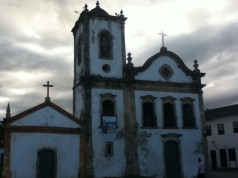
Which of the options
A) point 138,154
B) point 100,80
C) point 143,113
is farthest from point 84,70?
point 138,154

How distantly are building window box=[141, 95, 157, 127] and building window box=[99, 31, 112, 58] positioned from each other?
171 inches

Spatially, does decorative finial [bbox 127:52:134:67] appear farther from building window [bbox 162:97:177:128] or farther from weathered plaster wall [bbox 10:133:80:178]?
weathered plaster wall [bbox 10:133:80:178]

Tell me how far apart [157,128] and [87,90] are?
598cm

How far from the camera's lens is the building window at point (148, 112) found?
2435cm

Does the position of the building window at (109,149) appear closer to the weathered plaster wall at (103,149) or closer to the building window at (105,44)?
the weathered plaster wall at (103,149)

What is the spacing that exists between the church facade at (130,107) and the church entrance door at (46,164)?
198 cm

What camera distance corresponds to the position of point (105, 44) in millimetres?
25047

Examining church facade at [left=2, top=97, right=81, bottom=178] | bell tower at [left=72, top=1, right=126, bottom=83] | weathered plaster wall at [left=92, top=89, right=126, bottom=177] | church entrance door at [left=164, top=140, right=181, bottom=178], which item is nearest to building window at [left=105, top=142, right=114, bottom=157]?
weathered plaster wall at [left=92, top=89, right=126, bottom=177]

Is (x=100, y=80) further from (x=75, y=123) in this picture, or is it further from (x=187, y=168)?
(x=187, y=168)

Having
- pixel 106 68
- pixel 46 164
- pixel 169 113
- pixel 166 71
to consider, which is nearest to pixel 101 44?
pixel 106 68

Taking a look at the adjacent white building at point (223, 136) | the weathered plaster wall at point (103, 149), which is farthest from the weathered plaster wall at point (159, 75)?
the adjacent white building at point (223, 136)

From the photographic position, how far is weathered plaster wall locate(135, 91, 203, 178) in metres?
23.4

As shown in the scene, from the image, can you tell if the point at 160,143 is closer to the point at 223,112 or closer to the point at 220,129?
the point at 220,129

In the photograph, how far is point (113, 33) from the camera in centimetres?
2538
